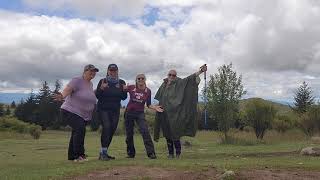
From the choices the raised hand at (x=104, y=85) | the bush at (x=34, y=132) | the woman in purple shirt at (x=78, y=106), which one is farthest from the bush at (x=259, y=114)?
the woman in purple shirt at (x=78, y=106)

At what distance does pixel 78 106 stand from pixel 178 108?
2465 millimetres

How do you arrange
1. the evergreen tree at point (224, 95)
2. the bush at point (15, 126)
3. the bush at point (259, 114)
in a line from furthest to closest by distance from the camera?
the bush at point (15, 126), the bush at point (259, 114), the evergreen tree at point (224, 95)

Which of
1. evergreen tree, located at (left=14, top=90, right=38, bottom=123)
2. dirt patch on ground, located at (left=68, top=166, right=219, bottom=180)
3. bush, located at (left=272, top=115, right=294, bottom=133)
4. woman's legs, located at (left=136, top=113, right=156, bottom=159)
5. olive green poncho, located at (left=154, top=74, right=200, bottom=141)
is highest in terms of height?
evergreen tree, located at (left=14, top=90, right=38, bottom=123)

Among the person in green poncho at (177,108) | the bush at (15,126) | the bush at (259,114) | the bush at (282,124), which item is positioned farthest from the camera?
the bush at (15,126)

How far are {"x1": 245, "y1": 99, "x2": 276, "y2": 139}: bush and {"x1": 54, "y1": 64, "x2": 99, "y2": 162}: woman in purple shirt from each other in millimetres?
22960

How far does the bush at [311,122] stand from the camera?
32688 millimetres

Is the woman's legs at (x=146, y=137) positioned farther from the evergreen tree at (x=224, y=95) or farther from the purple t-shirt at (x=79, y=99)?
the evergreen tree at (x=224, y=95)

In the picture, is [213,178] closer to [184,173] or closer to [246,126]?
[184,173]

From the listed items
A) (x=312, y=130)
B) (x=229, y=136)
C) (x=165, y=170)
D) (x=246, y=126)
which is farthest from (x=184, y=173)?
(x=246, y=126)

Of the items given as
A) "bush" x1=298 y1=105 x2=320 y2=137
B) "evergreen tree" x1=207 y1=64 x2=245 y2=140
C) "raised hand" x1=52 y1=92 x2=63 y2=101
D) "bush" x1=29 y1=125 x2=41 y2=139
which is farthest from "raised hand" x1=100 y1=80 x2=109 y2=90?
"bush" x1=29 y1=125 x2=41 y2=139

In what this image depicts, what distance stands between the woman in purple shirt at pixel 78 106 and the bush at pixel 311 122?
22.6 meters

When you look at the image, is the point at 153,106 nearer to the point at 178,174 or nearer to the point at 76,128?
the point at 76,128

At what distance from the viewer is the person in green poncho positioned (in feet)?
42.7

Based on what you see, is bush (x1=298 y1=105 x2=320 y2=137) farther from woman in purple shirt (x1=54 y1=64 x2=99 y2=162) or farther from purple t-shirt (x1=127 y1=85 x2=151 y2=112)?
woman in purple shirt (x1=54 y1=64 x2=99 y2=162)
